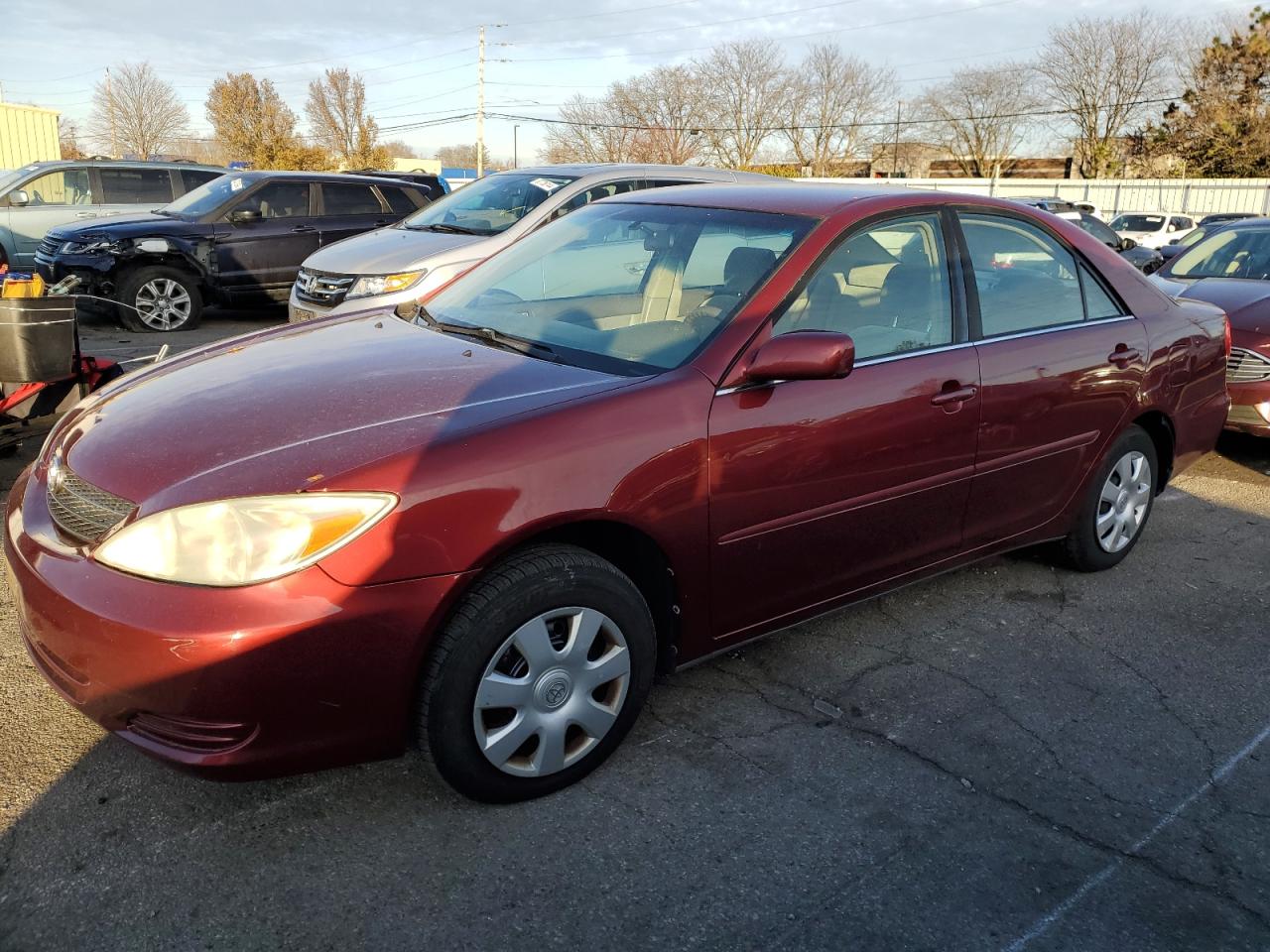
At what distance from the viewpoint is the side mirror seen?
2.90 metres

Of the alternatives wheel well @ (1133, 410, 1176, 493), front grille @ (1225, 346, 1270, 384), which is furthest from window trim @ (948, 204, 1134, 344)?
front grille @ (1225, 346, 1270, 384)

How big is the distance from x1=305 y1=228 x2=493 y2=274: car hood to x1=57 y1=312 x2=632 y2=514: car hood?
4.27m

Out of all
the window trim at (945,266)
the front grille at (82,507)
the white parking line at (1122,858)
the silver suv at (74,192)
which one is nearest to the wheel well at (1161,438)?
the window trim at (945,266)

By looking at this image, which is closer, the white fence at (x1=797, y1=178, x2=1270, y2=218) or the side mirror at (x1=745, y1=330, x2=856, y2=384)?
the side mirror at (x1=745, y1=330, x2=856, y2=384)

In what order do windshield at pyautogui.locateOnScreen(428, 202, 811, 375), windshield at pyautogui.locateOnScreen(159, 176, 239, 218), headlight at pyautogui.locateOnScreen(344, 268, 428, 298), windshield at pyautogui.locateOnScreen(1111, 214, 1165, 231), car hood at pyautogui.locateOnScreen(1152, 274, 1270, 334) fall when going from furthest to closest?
windshield at pyautogui.locateOnScreen(1111, 214, 1165, 231), windshield at pyautogui.locateOnScreen(159, 176, 239, 218), headlight at pyautogui.locateOnScreen(344, 268, 428, 298), car hood at pyautogui.locateOnScreen(1152, 274, 1270, 334), windshield at pyautogui.locateOnScreen(428, 202, 811, 375)

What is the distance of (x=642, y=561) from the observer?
9.59ft

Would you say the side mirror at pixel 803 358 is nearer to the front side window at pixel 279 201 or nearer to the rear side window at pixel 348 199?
the front side window at pixel 279 201

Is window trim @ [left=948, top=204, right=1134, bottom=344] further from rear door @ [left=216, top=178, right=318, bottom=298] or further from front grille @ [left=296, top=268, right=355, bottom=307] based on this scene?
rear door @ [left=216, top=178, right=318, bottom=298]

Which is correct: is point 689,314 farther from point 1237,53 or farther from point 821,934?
point 1237,53

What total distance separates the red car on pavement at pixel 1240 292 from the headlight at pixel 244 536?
4.18 m

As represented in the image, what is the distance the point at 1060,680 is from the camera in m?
3.56

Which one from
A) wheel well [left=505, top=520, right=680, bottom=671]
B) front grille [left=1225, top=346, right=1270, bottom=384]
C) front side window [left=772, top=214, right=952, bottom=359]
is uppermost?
front side window [left=772, top=214, right=952, bottom=359]

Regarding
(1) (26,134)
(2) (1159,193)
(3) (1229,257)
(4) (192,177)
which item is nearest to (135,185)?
(4) (192,177)

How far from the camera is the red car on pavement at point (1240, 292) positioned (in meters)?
6.13
